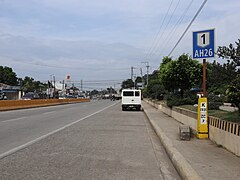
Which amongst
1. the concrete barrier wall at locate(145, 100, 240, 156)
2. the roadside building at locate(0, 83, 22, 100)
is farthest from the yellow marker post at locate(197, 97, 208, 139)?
the roadside building at locate(0, 83, 22, 100)

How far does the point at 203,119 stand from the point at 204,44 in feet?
8.85

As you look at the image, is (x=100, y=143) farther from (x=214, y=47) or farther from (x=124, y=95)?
(x=124, y=95)

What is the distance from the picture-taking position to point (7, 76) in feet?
381

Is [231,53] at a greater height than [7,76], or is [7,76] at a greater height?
[7,76]

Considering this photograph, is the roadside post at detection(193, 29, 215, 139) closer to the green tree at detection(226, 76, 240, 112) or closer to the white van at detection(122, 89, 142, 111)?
the green tree at detection(226, 76, 240, 112)

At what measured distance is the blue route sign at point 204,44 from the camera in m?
12.8

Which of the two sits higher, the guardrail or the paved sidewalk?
the guardrail

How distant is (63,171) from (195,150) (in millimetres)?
4251

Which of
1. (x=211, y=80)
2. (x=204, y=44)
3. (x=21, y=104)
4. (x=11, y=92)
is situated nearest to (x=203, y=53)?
(x=204, y=44)

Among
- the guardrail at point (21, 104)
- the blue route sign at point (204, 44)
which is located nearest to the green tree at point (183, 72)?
the blue route sign at point (204, 44)

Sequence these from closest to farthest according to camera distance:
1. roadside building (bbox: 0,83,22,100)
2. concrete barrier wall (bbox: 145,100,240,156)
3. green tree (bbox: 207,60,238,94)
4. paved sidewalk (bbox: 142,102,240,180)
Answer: paved sidewalk (bbox: 142,102,240,180) < concrete barrier wall (bbox: 145,100,240,156) < green tree (bbox: 207,60,238,94) < roadside building (bbox: 0,83,22,100)

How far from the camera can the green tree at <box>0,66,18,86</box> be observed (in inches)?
4493

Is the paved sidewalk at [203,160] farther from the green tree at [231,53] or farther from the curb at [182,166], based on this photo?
the green tree at [231,53]

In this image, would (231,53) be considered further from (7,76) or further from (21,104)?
(7,76)
